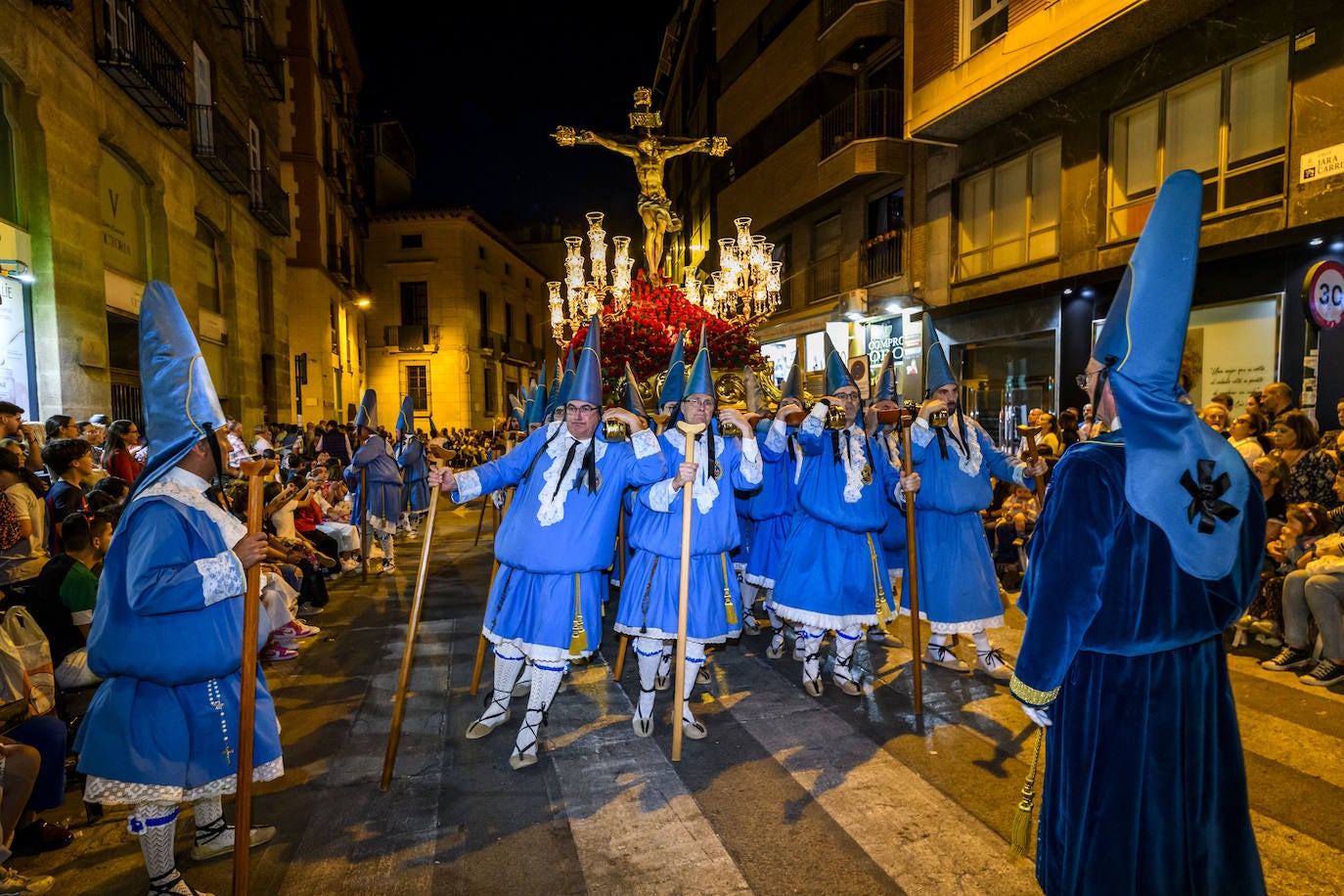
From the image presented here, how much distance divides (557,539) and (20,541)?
→ 3713 mm

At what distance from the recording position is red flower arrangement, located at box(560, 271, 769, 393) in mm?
7984

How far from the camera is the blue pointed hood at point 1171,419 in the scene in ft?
6.97

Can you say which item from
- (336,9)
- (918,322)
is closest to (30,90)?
(918,322)

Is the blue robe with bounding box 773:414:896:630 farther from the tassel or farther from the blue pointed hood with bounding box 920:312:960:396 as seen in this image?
the tassel

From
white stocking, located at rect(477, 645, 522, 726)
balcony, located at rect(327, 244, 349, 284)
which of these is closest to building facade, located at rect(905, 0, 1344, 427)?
white stocking, located at rect(477, 645, 522, 726)

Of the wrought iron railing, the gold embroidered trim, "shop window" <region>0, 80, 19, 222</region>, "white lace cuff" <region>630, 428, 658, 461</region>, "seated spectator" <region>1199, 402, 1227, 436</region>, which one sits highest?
the wrought iron railing

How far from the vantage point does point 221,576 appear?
291cm

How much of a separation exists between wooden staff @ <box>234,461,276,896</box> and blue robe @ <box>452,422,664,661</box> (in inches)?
59.3

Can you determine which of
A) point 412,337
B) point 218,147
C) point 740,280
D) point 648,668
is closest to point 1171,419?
point 648,668

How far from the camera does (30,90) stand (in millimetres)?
8531

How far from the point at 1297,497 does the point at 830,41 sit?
15.5 m

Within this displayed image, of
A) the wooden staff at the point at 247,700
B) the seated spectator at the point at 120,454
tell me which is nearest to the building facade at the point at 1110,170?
the wooden staff at the point at 247,700

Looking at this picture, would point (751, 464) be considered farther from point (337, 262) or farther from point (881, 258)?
point (337, 262)

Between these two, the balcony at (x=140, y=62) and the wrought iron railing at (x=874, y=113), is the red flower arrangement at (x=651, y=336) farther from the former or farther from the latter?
the wrought iron railing at (x=874, y=113)
